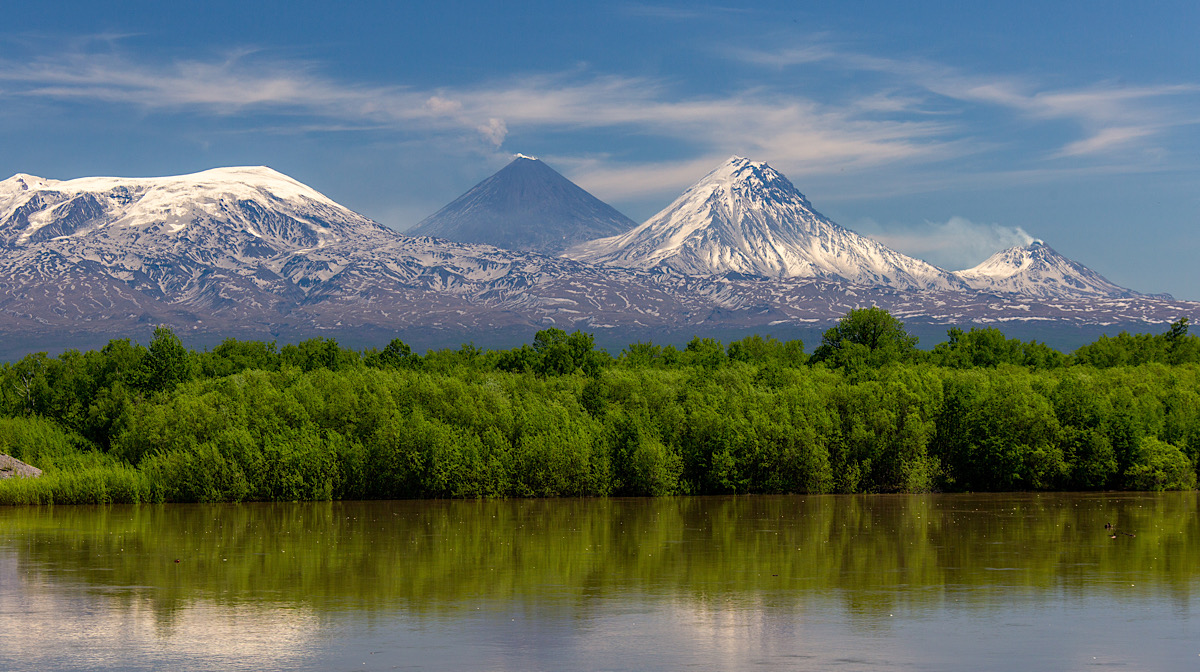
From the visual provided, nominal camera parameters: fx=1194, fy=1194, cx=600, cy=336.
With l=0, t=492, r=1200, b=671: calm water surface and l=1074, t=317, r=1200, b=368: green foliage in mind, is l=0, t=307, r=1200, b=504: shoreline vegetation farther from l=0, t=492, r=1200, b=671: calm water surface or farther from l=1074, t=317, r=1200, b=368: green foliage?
l=1074, t=317, r=1200, b=368: green foliage

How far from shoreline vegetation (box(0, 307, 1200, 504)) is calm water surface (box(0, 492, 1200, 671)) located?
11.6 meters

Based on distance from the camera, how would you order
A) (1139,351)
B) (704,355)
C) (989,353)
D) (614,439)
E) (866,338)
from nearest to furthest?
(614,439) < (704,355) < (989,353) < (1139,351) < (866,338)

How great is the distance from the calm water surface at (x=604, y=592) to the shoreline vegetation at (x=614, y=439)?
11616 millimetres

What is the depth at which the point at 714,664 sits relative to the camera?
72.1 feet

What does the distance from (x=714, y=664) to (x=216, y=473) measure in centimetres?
4644

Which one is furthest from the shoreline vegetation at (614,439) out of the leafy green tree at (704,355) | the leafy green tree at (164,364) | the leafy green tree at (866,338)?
the leafy green tree at (866,338)

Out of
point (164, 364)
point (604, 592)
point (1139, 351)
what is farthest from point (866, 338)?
point (604, 592)

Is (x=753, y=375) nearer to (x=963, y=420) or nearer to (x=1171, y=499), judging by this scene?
(x=963, y=420)

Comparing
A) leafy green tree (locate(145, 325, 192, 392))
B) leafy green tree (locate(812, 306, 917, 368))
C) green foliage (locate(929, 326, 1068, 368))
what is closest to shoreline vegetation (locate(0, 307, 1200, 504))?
leafy green tree (locate(145, 325, 192, 392))

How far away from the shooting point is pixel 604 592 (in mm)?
30484

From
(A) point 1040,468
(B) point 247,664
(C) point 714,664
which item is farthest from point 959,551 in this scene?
(A) point 1040,468

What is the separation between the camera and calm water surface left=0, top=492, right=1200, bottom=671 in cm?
2295

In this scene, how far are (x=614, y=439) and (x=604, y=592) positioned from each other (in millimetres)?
37715

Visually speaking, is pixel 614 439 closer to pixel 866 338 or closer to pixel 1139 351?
pixel 866 338
